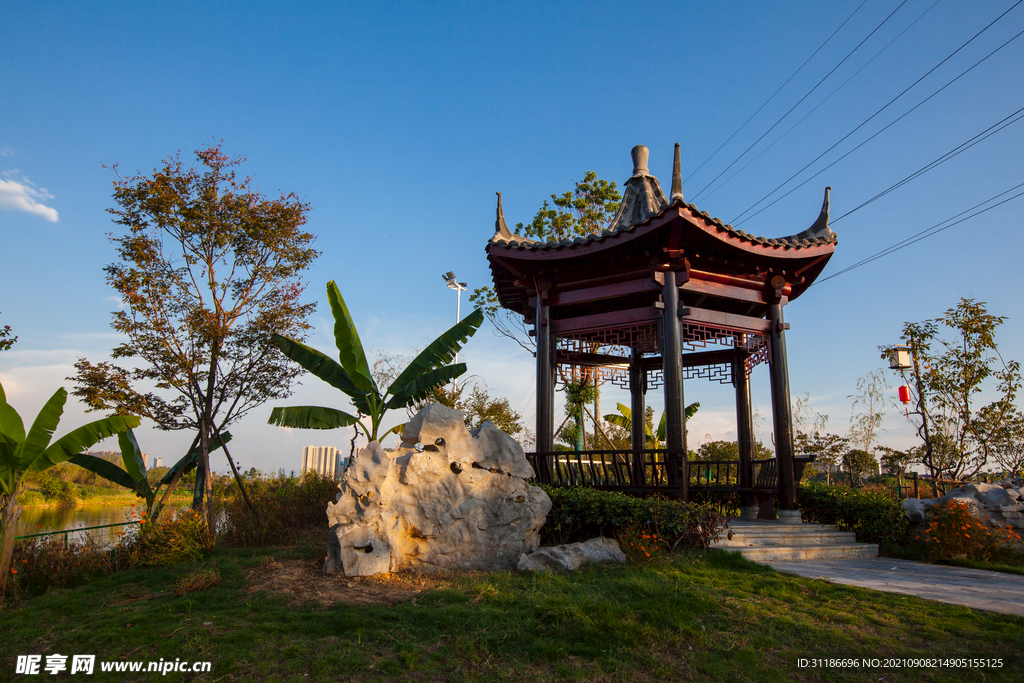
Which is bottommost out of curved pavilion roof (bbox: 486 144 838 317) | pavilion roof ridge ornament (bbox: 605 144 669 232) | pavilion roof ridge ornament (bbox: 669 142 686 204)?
curved pavilion roof (bbox: 486 144 838 317)

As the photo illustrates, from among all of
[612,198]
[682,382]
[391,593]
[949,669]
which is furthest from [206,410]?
[612,198]

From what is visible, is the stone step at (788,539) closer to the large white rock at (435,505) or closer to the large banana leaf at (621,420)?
the large white rock at (435,505)

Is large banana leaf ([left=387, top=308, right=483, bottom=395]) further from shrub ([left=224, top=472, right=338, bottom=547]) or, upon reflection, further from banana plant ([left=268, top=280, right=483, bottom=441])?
shrub ([left=224, top=472, right=338, bottom=547])

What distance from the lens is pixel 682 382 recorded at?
28.8ft

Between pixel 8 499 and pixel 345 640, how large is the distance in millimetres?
5564

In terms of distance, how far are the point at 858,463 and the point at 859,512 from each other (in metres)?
7.65

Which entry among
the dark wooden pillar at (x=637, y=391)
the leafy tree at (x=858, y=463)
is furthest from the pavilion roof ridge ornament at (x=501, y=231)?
the leafy tree at (x=858, y=463)

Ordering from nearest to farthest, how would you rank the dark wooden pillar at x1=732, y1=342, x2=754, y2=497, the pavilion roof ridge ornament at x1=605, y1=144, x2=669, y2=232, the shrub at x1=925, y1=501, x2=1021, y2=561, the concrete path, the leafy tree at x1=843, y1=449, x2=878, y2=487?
the concrete path, the shrub at x1=925, y1=501, x2=1021, y2=561, the dark wooden pillar at x1=732, y1=342, x2=754, y2=497, the pavilion roof ridge ornament at x1=605, y1=144, x2=669, y2=232, the leafy tree at x1=843, y1=449, x2=878, y2=487

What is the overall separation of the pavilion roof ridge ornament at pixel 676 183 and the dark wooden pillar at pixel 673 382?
4.29 ft

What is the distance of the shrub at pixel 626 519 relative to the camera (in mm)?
7125

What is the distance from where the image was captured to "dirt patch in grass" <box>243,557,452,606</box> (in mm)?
5543

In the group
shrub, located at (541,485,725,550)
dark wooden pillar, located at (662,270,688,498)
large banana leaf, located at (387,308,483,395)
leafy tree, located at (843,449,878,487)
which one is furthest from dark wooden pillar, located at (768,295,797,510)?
leafy tree, located at (843,449,878,487)

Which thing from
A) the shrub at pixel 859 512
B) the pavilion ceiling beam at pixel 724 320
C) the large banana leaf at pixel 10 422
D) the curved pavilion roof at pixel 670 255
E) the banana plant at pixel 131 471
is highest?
the curved pavilion roof at pixel 670 255

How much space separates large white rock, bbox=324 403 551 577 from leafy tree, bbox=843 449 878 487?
11515 mm
